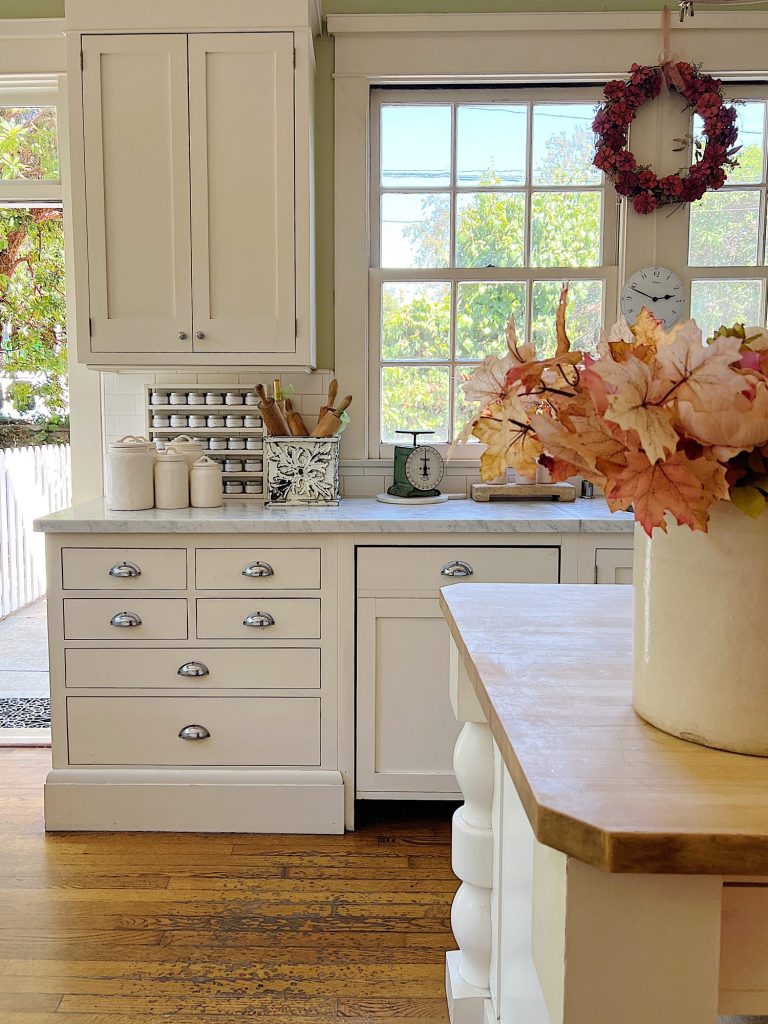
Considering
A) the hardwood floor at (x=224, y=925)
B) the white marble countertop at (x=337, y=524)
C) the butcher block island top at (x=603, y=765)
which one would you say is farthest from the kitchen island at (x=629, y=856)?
the white marble countertop at (x=337, y=524)

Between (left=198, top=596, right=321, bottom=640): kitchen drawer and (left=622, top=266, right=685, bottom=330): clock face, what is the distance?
1.71 meters

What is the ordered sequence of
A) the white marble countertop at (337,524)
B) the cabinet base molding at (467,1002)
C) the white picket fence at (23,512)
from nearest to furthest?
the cabinet base molding at (467,1002)
the white marble countertop at (337,524)
the white picket fence at (23,512)

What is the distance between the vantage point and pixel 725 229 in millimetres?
3375

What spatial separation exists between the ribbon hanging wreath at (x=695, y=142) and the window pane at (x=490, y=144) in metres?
0.31

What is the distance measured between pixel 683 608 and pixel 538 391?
0.27m

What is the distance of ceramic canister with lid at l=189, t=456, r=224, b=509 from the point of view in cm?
302

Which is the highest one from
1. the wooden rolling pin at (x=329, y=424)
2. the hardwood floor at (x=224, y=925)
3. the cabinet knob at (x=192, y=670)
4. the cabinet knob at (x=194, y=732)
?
the wooden rolling pin at (x=329, y=424)

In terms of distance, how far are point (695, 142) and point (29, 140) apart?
2.64 metres

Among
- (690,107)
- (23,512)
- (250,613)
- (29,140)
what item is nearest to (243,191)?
(29,140)

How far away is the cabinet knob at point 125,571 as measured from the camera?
8.96 ft


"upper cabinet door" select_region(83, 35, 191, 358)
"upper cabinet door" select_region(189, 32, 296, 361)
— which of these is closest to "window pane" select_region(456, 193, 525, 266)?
"upper cabinet door" select_region(189, 32, 296, 361)

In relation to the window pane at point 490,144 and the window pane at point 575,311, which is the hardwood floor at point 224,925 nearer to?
the window pane at point 575,311

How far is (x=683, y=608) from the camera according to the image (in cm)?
88

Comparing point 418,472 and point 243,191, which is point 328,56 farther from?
point 418,472
